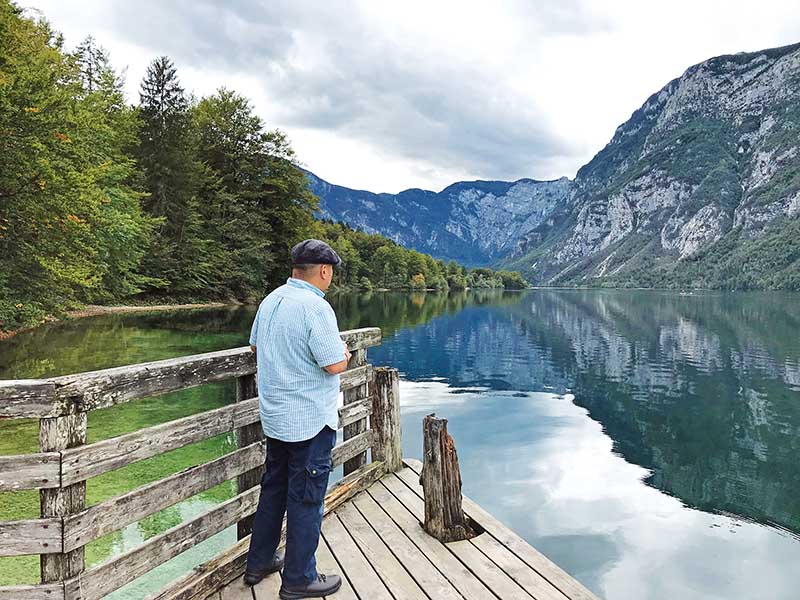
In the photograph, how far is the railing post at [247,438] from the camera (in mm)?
4684

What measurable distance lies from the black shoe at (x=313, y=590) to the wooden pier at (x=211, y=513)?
9 centimetres

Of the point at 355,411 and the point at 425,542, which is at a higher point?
the point at 355,411

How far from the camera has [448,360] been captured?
98.9ft

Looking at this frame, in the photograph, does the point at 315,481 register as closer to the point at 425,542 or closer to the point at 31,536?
the point at 425,542

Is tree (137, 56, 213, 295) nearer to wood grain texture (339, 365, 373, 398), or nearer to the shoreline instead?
the shoreline

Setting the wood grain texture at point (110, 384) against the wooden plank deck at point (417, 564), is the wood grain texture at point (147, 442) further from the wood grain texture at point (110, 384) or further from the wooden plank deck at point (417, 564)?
the wooden plank deck at point (417, 564)

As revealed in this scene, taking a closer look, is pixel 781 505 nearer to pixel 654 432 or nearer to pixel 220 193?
pixel 654 432

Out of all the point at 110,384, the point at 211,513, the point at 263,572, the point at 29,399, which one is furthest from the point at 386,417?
the point at 29,399

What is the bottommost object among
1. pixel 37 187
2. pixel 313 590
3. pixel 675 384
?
pixel 675 384

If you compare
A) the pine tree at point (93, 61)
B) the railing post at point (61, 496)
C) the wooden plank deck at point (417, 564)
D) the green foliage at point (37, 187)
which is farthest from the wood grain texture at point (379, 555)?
the pine tree at point (93, 61)

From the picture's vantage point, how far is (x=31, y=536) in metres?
3.07

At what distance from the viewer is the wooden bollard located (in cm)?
507

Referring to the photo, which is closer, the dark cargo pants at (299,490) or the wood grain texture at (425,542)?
the dark cargo pants at (299,490)

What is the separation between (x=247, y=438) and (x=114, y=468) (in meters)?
1.36
